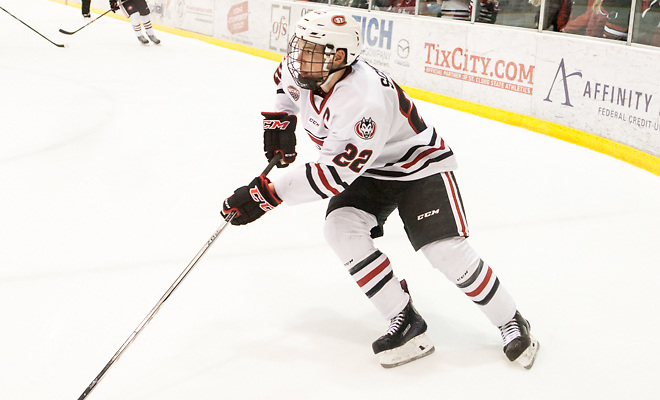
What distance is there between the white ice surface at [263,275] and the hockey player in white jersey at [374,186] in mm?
139

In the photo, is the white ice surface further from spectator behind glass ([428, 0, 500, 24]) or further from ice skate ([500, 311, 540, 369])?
spectator behind glass ([428, 0, 500, 24])

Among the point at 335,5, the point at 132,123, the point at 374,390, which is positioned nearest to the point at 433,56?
the point at 335,5

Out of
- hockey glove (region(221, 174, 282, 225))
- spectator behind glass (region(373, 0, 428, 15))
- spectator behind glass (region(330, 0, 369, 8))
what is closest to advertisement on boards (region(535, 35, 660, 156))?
spectator behind glass (region(373, 0, 428, 15))

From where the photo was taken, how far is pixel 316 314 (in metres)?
2.40

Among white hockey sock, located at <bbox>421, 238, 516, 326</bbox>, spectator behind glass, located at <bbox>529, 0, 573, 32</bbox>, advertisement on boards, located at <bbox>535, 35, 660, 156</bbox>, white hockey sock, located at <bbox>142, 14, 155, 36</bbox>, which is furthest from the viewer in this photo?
white hockey sock, located at <bbox>142, 14, 155, 36</bbox>

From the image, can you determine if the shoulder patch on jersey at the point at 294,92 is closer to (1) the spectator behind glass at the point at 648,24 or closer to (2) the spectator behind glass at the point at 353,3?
(1) the spectator behind glass at the point at 648,24

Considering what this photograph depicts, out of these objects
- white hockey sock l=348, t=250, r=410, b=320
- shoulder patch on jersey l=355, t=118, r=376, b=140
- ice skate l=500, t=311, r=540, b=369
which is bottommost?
ice skate l=500, t=311, r=540, b=369

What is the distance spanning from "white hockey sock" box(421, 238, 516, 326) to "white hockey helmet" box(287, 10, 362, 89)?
576 millimetres

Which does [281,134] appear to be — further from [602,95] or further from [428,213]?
[602,95]

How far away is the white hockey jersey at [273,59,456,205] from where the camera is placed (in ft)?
6.23

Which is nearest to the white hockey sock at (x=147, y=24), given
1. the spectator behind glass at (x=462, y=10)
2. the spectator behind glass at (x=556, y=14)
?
the spectator behind glass at (x=462, y=10)

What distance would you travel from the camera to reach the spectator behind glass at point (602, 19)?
4633mm

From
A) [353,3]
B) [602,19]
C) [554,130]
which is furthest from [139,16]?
[602,19]

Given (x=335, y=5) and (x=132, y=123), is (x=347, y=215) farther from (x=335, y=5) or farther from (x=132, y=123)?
(x=335, y=5)
